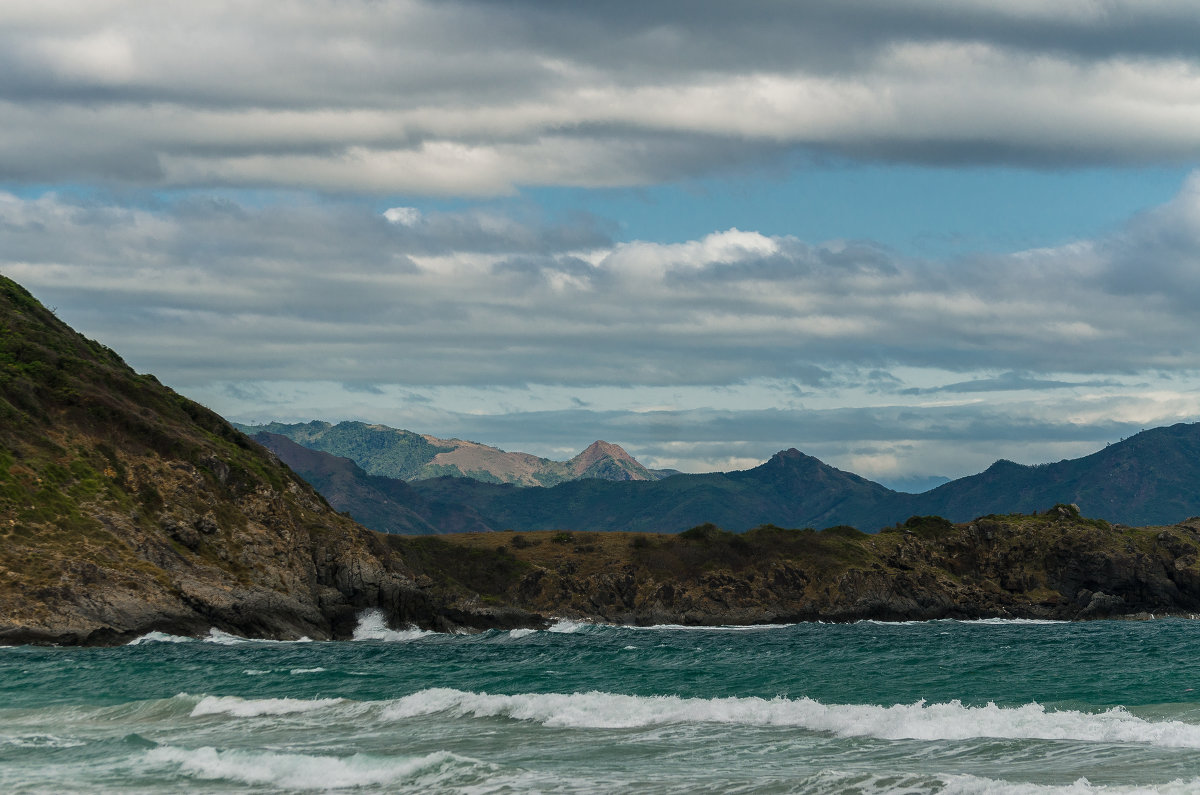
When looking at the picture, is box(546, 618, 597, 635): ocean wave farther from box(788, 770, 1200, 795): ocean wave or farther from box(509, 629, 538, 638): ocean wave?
box(788, 770, 1200, 795): ocean wave

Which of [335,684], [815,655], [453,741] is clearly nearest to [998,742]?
[453,741]

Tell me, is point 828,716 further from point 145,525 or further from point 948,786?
point 145,525

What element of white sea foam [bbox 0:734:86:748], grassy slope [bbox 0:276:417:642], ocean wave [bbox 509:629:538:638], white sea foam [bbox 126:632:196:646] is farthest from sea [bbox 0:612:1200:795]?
ocean wave [bbox 509:629:538:638]

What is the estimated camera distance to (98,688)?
63.3m

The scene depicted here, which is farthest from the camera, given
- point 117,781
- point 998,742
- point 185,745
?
point 185,745

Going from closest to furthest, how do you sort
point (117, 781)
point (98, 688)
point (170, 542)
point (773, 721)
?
point (117, 781) < point (773, 721) < point (98, 688) < point (170, 542)

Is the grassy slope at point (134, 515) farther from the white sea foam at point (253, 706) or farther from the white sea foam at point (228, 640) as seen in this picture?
the white sea foam at point (253, 706)

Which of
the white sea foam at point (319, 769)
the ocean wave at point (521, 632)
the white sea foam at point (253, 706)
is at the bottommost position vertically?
the ocean wave at point (521, 632)

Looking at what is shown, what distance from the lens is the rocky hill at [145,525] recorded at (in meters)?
105

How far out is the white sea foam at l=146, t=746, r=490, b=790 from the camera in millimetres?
35125

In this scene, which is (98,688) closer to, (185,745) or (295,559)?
(185,745)

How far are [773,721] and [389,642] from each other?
83.6 m

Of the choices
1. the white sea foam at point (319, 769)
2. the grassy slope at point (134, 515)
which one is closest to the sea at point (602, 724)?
the white sea foam at point (319, 769)

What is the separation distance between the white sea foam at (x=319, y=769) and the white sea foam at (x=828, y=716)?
12.1 metres
